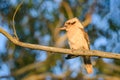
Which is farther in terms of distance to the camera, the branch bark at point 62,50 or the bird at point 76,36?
the bird at point 76,36

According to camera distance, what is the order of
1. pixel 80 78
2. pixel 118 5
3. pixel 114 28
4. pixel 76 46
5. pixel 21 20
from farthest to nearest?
pixel 21 20, pixel 114 28, pixel 80 78, pixel 118 5, pixel 76 46

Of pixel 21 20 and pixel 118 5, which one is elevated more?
pixel 21 20

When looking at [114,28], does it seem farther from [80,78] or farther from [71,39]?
[71,39]

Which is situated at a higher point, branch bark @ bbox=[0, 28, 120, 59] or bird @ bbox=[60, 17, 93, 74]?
bird @ bbox=[60, 17, 93, 74]

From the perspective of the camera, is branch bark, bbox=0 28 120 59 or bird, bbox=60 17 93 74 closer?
branch bark, bbox=0 28 120 59

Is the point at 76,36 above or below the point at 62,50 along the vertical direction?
above

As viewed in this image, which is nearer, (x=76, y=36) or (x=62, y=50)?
(x=62, y=50)

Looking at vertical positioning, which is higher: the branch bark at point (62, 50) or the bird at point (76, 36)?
the bird at point (76, 36)

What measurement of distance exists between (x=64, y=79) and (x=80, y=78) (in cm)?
31

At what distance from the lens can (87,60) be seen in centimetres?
366

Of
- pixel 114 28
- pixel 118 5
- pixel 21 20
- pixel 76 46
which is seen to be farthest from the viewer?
pixel 21 20

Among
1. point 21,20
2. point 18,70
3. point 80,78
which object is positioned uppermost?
point 21,20

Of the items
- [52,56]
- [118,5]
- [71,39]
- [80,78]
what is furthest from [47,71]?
[71,39]

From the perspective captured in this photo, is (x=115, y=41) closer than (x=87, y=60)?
No
